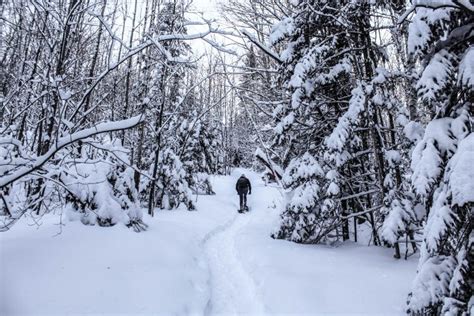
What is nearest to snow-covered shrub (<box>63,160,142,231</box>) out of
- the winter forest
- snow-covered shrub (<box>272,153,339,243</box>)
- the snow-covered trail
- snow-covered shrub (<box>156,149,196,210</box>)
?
the winter forest

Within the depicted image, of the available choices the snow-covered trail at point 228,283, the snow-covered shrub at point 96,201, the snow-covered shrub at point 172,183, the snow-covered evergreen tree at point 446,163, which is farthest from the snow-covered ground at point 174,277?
the snow-covered shrub at point 172,183

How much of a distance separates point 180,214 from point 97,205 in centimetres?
637

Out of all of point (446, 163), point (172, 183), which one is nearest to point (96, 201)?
point (446, 163)

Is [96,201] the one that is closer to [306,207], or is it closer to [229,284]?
[229,284]

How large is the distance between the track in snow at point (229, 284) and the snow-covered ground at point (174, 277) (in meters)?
0.02

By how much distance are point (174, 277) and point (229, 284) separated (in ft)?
4.19

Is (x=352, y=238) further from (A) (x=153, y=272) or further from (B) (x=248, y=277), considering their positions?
(A) (x=153, y=272)

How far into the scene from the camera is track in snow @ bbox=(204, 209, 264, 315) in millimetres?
4530

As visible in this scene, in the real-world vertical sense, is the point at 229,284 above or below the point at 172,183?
below

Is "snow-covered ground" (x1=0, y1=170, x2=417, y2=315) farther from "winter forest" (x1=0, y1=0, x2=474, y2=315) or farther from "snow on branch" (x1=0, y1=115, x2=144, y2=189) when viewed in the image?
"snow on branch" (x1=0, y1=115, x2=144, y2=189)

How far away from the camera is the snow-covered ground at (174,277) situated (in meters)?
3.62

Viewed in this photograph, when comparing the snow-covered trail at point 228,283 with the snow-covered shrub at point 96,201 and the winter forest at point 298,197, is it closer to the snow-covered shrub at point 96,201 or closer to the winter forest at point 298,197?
the winter forest at point 298,197

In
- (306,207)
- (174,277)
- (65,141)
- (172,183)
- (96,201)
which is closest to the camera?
(65,141)

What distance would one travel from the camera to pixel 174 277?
478 cm
